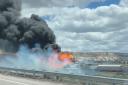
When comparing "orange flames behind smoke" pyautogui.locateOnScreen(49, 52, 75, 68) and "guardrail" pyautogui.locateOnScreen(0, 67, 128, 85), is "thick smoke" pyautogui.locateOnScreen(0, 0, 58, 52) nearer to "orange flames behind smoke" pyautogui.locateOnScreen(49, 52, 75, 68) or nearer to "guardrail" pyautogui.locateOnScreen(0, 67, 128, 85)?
"orange flames behind smoke" pyautogui.locateOnScreen(49, 52, 75, 68)

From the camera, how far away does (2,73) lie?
30.0 m

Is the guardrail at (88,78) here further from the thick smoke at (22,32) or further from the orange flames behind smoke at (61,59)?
the thick smoke at (22,32)

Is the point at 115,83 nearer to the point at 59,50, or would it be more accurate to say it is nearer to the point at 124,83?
the point at 124,83

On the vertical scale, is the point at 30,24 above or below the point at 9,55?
above

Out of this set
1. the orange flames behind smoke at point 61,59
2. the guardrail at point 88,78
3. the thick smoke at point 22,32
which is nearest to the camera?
the guardrail at point 88,78

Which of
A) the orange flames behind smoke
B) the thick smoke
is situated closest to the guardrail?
the orange flames behind smoke

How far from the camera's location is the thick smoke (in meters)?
50.1

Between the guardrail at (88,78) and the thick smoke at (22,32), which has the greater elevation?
the thick smoke at (22,32)

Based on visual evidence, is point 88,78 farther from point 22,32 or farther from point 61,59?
point 22,32

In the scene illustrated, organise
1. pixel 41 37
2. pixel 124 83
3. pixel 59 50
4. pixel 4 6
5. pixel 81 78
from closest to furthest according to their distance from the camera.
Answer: pixel 124 83 → pixel 81 78 → pixel 59 50 → pixel 41 37 → pixel 4 6

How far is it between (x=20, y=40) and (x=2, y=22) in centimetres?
469

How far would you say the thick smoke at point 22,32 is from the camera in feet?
164

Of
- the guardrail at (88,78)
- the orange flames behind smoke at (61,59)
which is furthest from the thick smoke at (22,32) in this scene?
the guardrail at (88,78)

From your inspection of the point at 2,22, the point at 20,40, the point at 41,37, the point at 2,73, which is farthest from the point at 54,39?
the point at 2,73
